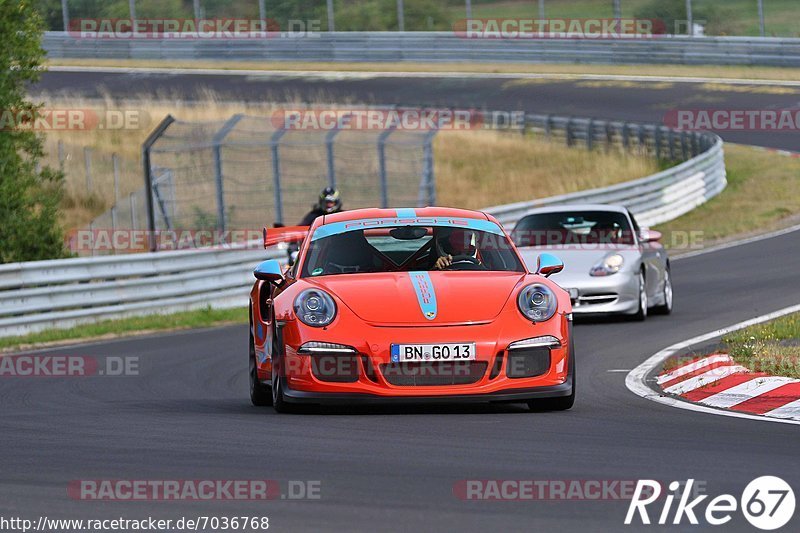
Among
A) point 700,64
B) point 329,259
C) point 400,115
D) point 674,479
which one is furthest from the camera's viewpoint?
point 700,64

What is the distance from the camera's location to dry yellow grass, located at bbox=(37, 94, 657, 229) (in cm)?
3294

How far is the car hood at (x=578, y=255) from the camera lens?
1608 centimetres

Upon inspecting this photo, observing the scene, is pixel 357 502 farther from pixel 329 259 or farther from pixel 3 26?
pixel 3 26

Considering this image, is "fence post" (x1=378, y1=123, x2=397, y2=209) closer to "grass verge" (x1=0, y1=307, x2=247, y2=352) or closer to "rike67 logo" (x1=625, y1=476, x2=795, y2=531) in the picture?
"grass verge" (x1=0, y1=307, x2=247, y2=352)

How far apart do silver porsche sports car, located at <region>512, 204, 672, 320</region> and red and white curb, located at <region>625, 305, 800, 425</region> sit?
12.2ft

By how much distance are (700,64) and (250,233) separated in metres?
22.1

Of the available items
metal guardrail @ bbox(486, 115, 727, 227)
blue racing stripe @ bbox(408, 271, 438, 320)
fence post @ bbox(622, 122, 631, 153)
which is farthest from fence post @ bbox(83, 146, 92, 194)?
blue racing stripe @ bbox(408, 271, 438, 320)

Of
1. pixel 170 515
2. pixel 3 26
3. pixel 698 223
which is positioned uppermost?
pixel 3 26

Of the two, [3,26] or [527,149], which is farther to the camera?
[527,149]

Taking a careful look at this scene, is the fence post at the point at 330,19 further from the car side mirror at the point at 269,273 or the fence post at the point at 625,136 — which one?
the car side mirror at the point at 269,273

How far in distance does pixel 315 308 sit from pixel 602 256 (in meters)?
A: 7.88

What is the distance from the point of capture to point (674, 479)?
20.4 ft

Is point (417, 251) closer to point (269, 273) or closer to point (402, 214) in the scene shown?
point (402, 214)

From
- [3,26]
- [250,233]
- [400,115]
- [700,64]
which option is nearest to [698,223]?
[250,233]
